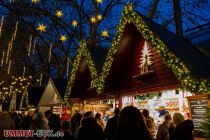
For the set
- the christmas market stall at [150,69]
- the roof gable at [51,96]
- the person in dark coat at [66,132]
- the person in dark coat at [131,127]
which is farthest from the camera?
the roof gable at [51,96]

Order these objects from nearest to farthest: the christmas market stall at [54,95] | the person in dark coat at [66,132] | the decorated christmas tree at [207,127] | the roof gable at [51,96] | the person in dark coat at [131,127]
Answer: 1. the person in dark coat at [131,127]
2. the person in dark coat at [66,132]
3. the decorated christmas tree at [207,127]
4. the christmas market stall at [54,95]
5. the roof gable at [51,96]

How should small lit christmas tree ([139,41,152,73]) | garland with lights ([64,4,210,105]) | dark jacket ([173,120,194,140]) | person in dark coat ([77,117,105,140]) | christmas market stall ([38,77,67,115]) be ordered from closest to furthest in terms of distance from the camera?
person in dark coat ([77,117,105,140]) → dark jacket ([173,120,194,140]) → garland with lights ([64,4,210,105]) → small lit christmas tree ([139,41,152,73]) → christmas market stall ([38,77,67,115])

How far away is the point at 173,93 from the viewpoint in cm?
1055

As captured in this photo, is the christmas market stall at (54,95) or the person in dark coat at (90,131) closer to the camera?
the person in dark coat at (90,131)

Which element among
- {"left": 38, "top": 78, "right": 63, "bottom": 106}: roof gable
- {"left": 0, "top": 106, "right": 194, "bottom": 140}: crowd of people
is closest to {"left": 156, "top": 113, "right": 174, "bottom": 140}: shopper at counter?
{"left": 0, "top": 106, "right": 194, "bottom": 140}: crowd of people

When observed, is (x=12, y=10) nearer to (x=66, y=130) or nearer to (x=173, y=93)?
(x=173, y=93)

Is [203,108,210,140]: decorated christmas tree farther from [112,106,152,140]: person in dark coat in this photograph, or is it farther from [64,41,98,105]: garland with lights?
[64,41,98,105]: garland with lights

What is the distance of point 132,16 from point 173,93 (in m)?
3.28

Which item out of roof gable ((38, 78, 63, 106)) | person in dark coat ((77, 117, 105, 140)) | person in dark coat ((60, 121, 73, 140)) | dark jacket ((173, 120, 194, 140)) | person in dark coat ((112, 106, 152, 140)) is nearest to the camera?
person in dark coat ((112, 106, 152, 140))

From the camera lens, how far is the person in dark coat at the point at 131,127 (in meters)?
4.19

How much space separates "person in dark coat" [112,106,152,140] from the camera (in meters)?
4.19

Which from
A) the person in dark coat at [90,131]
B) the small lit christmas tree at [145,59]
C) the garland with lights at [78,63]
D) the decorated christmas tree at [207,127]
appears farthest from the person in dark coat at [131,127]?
the garland with lights at [78,63]

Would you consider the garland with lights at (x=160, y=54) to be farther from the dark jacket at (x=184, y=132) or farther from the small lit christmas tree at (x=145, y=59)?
the dark jacket at (x=184, y=132)

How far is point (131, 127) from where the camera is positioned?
13.9 ft
